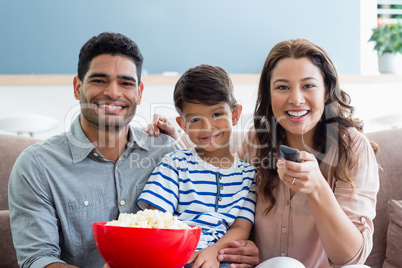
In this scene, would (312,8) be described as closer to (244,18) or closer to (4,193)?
(244,18)

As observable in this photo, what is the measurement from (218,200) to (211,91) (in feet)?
1.27

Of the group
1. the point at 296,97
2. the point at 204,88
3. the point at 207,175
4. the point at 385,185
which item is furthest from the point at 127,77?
the point at 385,185

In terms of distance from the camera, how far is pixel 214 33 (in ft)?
16.0

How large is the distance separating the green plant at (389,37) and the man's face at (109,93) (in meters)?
3.52

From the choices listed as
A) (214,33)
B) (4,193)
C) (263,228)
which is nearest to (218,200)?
(263,228)

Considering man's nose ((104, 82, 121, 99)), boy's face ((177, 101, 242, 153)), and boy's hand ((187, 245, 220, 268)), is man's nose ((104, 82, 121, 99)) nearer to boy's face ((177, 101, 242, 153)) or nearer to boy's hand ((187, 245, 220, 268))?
boy's face ((177, 101, 242, 153))

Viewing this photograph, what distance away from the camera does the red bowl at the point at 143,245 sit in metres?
1.21

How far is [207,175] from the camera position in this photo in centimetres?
165

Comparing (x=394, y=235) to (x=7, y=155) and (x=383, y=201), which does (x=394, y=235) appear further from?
(x=7, y=155)

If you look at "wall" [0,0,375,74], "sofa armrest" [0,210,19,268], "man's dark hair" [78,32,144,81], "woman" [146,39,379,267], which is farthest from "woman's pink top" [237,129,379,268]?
"wall" [0,0,375,74]

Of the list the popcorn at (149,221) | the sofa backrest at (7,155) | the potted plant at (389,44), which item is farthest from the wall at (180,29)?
the popcorn at (149,221)

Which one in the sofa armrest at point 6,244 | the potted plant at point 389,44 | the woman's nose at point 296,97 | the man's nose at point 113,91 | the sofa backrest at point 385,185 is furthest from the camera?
the potted plant at point 389,44

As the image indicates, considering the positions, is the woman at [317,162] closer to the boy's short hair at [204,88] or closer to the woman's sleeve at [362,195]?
the woman's sleeve at [362,195]

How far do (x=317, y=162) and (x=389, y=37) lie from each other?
3.51 m
